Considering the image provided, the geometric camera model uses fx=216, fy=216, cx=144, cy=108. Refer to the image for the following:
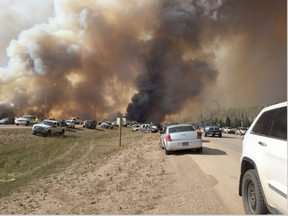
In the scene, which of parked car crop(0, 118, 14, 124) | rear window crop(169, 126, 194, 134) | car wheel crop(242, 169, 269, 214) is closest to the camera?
car wheel crop(242, 169, 269, 214)

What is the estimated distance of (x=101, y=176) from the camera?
8680 millimetres

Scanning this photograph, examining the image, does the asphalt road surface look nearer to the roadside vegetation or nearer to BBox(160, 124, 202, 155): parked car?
BBox(160, 124, 202, 155): parked car

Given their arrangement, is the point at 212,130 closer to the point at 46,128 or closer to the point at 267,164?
the point at 46,128

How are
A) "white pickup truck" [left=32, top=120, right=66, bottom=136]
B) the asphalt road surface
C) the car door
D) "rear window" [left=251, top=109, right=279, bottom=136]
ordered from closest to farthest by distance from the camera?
the car door, "rear window" [left=251, top=109, right=279, bottom=136], the asphalt road surface, "white pickup truck" [left=32, top=120, right=66, bottom=136]

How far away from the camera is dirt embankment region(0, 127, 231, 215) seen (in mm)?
4801

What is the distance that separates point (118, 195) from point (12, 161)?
13.0 meters

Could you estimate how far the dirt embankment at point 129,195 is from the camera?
4.80 meters

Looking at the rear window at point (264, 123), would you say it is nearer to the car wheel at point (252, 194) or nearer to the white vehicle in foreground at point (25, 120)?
the car wheel at point (252, 194)

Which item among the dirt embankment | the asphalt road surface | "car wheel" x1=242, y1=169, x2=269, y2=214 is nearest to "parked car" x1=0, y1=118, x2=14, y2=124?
the dirt embankment

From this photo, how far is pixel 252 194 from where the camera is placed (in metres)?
3.60

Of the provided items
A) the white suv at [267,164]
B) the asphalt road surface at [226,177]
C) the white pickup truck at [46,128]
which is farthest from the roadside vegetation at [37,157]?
the white suv at [267,164]

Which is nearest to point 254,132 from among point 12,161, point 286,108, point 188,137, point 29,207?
point 286,108

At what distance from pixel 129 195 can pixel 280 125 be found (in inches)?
162

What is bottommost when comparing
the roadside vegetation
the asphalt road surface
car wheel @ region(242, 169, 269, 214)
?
the roadside vegetation
